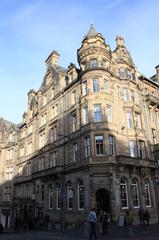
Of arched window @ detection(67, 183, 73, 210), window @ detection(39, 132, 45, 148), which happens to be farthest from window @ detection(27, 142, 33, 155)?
arched window @ detection(67, 183, 73, 210)

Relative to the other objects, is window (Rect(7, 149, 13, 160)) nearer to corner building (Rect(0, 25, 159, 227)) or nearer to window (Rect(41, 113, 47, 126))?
corner building (Rect(0, 25, 159, 227))

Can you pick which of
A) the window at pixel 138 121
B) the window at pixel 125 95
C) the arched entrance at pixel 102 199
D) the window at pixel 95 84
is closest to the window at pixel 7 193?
the arched entrance at pixel 102 199

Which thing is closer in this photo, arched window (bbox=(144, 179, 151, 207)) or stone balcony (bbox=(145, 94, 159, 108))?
arched window (bbox=(144, 179, 151, 207))

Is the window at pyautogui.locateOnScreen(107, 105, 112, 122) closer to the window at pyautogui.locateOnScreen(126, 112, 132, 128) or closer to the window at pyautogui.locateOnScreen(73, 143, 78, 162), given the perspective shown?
the window at pyautogui.locateOnScreen(126, 112, 132, 128)

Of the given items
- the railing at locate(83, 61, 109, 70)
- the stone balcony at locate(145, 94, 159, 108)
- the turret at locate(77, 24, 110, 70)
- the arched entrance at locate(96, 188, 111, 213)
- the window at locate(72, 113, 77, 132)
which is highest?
the turret at locate(77, 24, 110, 70)

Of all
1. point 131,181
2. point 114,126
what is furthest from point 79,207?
point 114,126

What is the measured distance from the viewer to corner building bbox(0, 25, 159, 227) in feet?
90.4

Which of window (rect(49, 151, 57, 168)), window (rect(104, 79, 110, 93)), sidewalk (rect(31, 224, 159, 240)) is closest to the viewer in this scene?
sidewalk (rect(31, 224, 159, 240))

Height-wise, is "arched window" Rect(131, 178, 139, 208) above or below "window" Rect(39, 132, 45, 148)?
below

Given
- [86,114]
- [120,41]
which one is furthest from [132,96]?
[120,41]

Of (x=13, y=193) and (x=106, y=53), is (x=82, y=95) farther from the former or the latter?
(x=13, y=193)

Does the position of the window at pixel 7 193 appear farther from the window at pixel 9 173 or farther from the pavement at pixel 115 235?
the pavement at pixel 115 235

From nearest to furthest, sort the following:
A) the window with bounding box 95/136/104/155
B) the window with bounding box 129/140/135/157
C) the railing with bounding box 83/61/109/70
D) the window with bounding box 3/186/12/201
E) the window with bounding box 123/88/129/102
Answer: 1. the window with bounding box 95/136/104/155
2. the window with bounding box 129/140/135/157
3. the railing with bounding box 83/61/109/70
4. the window with bounding box 123/88/129/102
5. the window with bounding box 3/186/12/201

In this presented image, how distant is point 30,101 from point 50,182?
2098cm
